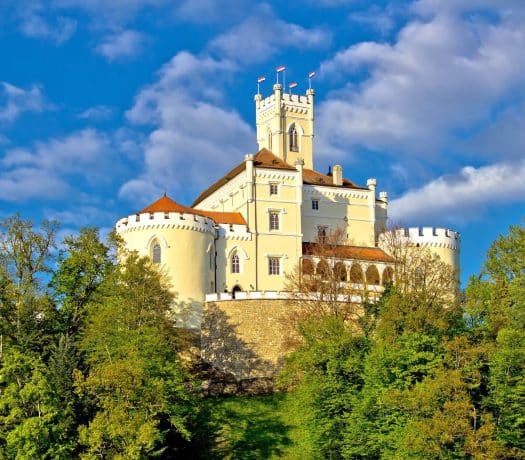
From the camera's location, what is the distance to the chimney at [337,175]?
75562mm

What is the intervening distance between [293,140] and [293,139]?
0.33ft

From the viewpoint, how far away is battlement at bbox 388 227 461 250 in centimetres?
7388

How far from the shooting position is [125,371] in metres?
49.1

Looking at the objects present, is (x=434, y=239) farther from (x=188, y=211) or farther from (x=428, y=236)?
(x=188, y=211)

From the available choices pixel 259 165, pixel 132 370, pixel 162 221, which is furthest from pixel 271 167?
pixel 132 370

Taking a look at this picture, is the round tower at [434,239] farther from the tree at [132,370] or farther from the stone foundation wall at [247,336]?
the tree at [132,370]

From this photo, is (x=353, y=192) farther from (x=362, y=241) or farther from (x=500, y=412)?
(x=500, y=412)

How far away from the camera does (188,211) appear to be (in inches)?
2662

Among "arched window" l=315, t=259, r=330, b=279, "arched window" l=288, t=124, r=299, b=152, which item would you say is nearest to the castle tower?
"arched window" l=288, t=124, r=299, b=152

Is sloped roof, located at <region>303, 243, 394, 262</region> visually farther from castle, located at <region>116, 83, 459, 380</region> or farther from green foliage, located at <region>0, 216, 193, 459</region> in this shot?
green foliage, located at <region>0, 216, 193, 459</region>

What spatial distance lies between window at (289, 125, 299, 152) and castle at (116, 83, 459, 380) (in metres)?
0.07

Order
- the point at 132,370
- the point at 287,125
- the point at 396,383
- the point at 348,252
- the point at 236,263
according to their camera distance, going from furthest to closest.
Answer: the point at 287,125, the point at 348,252, the point at 236,263, the point at 396,383, the point at 132,370

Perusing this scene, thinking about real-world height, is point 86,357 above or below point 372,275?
below

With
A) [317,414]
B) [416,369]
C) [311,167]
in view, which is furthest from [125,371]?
[311,167]
